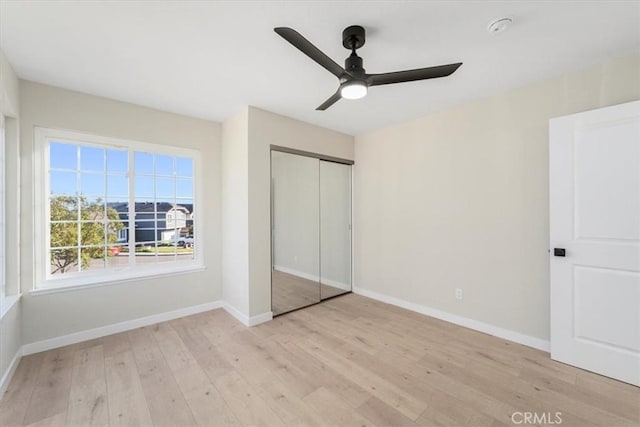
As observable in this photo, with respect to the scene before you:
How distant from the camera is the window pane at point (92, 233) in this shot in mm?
2789

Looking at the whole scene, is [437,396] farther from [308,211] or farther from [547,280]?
[308,211]

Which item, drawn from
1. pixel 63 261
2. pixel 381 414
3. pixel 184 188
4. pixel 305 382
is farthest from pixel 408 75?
pixel 63 261

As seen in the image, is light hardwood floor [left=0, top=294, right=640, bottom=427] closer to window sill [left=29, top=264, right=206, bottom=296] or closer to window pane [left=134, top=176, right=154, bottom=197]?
window sill [left=29, top=264, right=206, bottom=296]

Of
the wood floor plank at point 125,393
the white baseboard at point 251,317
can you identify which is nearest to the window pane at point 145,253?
the wood floor plank at point 125,393

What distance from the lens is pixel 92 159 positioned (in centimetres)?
287

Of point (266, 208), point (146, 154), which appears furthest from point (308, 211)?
point (146, 154)

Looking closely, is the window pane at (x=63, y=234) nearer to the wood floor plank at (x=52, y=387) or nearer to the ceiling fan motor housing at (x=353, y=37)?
the wood floor plank at (x=52, y=387)

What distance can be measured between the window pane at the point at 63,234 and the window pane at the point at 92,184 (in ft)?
1.18

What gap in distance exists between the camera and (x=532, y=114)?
254 centimetres

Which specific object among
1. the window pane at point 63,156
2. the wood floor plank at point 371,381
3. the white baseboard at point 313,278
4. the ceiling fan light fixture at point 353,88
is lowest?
the wood floor plank at point 371,381

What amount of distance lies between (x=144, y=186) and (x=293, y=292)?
2376 millimetres

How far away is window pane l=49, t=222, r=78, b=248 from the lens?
263cm

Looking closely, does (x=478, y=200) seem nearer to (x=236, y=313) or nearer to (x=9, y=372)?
(x=236, y=313)

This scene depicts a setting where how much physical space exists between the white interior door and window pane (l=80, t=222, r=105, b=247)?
4.49m
